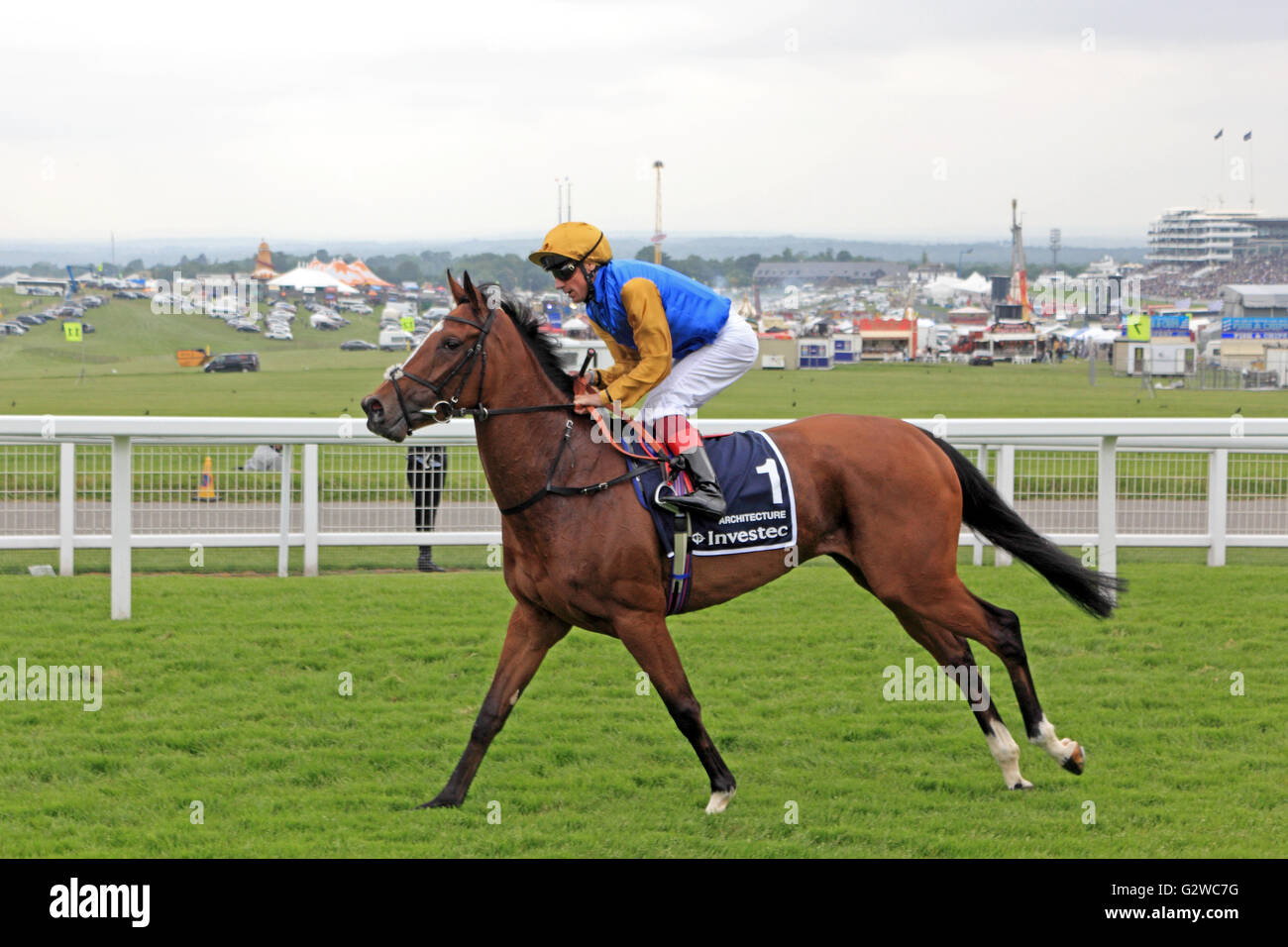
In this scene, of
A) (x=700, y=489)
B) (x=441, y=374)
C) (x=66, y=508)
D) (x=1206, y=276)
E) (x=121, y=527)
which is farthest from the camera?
(x=1206, y=276)

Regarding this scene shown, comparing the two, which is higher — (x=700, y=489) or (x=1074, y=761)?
(x=700, y=489)

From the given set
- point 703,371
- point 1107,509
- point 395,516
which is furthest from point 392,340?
point 703,371

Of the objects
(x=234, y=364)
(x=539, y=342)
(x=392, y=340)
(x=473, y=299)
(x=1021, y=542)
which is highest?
(x=392, y=340)

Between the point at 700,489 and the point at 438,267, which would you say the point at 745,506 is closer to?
the point at 700,489

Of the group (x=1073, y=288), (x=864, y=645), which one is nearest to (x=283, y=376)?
(x=864, y=645)

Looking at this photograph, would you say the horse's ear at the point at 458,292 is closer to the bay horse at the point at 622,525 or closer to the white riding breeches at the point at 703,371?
the bay horse at the point at 622,525

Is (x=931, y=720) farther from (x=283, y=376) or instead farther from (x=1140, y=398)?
(x=283, y=376)

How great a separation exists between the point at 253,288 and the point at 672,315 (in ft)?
306

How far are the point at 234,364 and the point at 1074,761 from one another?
42.5 m

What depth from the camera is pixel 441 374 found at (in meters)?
4.20

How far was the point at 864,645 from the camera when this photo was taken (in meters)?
6.50

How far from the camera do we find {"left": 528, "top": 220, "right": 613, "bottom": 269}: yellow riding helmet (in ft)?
14.1

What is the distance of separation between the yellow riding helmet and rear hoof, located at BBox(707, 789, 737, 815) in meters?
1.76

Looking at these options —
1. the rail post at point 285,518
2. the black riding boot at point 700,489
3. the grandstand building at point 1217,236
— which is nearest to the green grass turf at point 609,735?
the rail post at point 285,518
